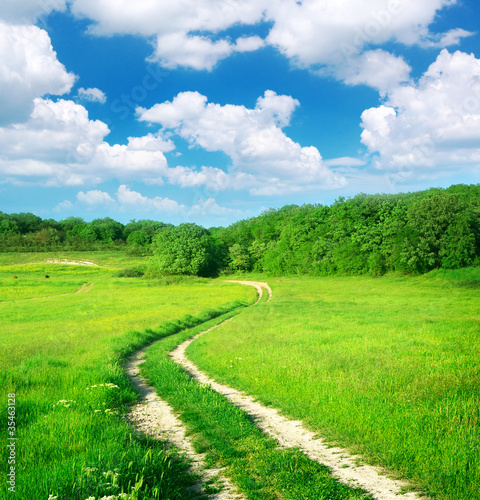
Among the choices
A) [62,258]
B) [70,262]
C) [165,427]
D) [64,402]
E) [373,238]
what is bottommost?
[165,427]

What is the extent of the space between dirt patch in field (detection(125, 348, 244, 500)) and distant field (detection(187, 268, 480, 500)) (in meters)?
2.54

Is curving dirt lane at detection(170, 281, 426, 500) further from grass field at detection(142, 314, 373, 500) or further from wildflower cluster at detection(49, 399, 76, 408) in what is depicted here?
wildflower cluster at detection(49, 399, 76, 408)

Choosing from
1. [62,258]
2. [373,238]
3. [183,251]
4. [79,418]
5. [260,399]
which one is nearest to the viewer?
[79,418]

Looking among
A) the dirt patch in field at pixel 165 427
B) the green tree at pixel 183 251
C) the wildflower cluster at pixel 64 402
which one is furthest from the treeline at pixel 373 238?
the wildflower cluster at pixel 64 402

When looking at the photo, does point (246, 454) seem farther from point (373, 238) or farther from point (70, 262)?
point (70, 262)

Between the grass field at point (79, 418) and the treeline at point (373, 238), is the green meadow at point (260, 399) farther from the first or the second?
the treeline at point (373, 238)

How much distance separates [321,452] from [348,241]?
7260 cm

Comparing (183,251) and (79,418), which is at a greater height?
(183,251)

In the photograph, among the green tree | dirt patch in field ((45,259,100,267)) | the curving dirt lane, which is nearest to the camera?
the curving dirt lane

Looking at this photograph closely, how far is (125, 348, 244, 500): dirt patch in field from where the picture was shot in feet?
19.1

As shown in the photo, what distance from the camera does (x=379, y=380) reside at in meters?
10.5

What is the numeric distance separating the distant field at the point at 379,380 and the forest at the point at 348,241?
3765 cm

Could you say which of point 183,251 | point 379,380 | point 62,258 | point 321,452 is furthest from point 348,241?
point 62,258

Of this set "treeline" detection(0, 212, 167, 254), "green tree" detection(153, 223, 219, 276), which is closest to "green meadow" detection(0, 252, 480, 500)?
"green tree" detection(153, 223, 219, 276)
